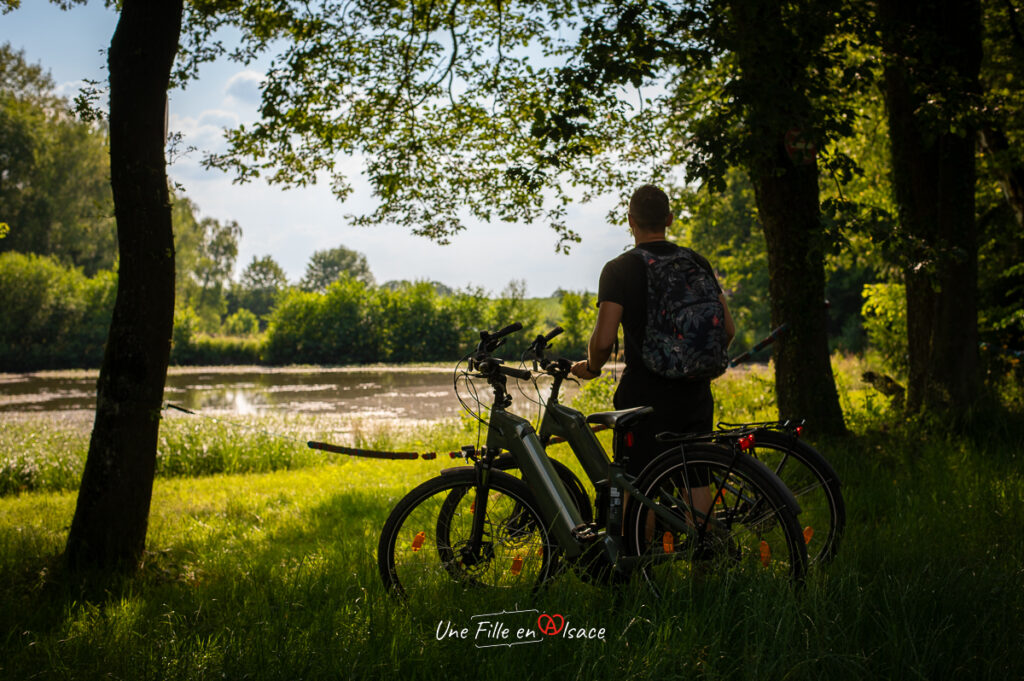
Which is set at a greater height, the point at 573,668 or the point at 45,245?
the point at 45,245

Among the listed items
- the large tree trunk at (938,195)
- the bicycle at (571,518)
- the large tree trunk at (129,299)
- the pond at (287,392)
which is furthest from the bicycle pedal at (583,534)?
the pond at (287,392)

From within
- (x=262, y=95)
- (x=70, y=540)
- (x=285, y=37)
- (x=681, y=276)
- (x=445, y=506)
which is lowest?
(x=70, y=540)

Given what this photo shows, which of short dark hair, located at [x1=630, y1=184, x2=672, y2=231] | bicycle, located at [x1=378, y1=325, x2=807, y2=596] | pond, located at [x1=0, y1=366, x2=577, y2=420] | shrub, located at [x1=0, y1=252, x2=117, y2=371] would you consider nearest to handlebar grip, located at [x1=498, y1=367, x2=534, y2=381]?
bicycle, located at [x1=378, y1=325, x2=807, y2=596]

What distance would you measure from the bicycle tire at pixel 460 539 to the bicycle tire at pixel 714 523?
457 mm

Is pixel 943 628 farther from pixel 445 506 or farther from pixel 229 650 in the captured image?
pixel 229 650

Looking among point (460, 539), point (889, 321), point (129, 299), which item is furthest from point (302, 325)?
point (460, 539)

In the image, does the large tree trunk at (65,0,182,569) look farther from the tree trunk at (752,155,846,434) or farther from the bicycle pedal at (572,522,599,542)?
the tree trunk at (752,155,846,434)

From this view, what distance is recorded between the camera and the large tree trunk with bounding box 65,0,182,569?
13.8ft

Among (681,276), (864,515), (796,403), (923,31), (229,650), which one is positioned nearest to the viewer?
(229,650)

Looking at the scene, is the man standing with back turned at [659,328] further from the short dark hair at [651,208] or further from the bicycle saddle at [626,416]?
the bicycle saddle at [626,416]

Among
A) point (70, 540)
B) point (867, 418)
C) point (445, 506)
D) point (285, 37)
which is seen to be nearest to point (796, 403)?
point (867, 418)

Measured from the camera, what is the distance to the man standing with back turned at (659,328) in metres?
3.11

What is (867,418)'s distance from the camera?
7734 millimetres

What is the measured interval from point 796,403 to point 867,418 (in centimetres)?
157
